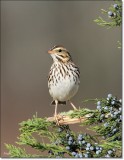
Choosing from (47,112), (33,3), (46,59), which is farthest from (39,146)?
(33,3)

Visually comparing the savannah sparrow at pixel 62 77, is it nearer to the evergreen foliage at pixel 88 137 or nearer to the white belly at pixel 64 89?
the white belly at pixel 64 89

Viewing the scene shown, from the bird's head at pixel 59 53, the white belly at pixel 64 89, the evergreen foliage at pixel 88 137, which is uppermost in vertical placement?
the bird's head at pixel 59 53

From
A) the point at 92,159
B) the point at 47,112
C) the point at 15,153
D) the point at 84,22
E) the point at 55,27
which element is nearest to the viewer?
the point at 92,159

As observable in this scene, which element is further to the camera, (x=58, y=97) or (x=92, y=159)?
(x=58, y=97)

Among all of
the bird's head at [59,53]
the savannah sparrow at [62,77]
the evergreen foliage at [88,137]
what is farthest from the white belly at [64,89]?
the evergreen foliage at [88,137]

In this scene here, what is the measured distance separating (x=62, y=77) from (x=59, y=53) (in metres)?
0.12

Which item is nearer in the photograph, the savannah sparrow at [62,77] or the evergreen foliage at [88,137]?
the evergreen foliage at [88,137]

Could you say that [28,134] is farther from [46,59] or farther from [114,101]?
[46,59]

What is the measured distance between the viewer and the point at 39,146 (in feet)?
5.67

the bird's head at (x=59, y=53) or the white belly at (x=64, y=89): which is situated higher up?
the bird's head at (x=59, y=53)

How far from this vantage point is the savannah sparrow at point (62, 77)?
244 cm

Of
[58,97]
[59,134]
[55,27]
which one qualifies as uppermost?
[55,27]

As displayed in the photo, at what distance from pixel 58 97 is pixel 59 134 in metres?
0.69

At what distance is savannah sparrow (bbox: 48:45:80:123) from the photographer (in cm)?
244
